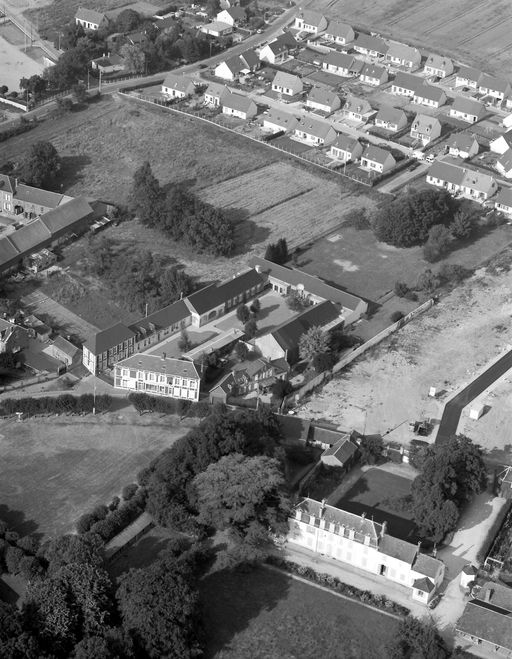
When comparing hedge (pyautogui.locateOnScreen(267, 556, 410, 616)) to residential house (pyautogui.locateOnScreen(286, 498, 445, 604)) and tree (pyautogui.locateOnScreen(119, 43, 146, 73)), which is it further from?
tree (pyautogui.locateOnScreen(119, 43, 146, 73))

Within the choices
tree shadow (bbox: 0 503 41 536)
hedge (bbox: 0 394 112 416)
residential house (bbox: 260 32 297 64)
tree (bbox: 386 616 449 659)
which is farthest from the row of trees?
tree (bbox: 386 616 449 659)

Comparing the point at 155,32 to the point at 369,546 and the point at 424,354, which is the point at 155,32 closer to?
the point at 424,354

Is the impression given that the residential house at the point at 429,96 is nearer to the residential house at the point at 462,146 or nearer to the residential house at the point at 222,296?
the residential house at the point at 462,146

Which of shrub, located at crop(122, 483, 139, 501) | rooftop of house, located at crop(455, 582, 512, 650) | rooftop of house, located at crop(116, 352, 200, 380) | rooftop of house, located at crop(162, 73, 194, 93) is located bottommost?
rooftop of house, located at crop(455, 582, 512, 650)

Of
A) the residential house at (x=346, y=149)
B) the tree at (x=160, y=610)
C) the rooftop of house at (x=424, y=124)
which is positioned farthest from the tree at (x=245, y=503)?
the rooftop of house at (x=424, y=124)

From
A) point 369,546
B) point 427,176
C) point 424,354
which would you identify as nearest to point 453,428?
point 424,354

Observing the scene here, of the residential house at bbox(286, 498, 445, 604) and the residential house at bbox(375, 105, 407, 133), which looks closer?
the residential house at bbox(286, 498, 445, 604)

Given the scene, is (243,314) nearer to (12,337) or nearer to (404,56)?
(12,337)
